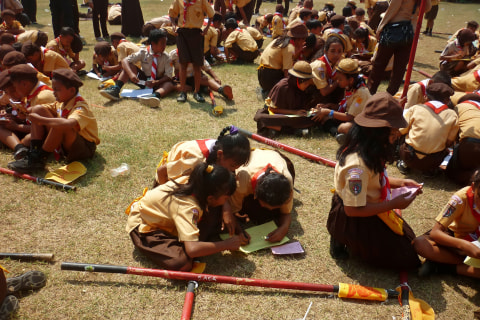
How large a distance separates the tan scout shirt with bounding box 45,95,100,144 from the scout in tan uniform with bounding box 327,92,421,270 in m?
3.02

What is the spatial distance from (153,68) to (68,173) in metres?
3.33

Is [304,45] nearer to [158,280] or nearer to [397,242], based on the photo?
[397,242]

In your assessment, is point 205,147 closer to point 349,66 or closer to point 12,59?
point 349,66

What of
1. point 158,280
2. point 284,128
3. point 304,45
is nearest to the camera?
point 158,280

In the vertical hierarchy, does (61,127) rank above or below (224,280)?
above

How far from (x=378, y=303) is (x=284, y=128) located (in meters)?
3.16

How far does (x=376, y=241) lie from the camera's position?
120 inches

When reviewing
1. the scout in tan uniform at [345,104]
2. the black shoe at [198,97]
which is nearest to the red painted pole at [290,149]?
the scout in tan uniform at [345,104]

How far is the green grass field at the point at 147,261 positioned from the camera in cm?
279

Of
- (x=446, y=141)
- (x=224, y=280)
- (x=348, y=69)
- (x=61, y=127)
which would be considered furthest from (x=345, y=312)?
(x=61, y=127)

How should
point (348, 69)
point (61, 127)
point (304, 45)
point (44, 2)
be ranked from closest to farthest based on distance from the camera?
point (61, 127) < point (348, 69) < point (304, 45) < point (44, 2)

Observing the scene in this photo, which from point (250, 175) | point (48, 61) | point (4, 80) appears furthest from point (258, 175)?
point (48, 61)

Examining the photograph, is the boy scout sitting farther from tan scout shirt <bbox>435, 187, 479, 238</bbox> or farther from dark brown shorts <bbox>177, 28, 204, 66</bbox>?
tan scout shirt <bbox>435, 187, 479, 238</bbox>

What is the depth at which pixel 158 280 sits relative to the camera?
118 inches
